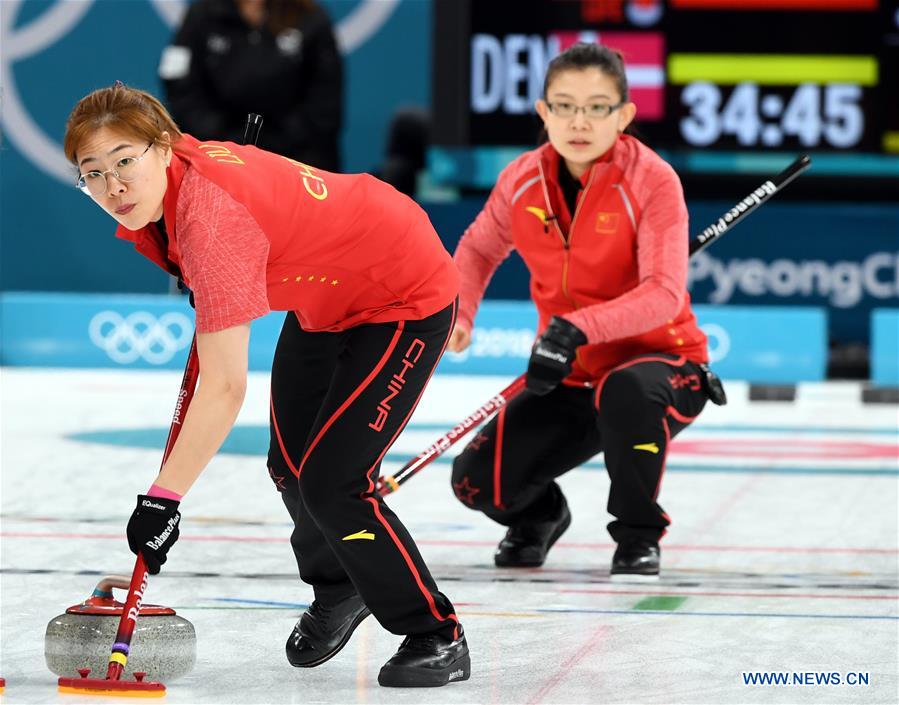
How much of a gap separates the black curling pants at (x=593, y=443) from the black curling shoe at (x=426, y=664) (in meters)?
1.23

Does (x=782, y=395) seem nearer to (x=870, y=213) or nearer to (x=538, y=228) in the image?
(x=870, y=213)

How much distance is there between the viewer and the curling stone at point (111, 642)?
326 cm

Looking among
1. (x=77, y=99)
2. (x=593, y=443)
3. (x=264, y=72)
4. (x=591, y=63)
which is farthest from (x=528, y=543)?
(x=77, y=99)

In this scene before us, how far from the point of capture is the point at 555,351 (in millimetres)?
4406

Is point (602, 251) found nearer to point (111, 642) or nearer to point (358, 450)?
point (358, 450)

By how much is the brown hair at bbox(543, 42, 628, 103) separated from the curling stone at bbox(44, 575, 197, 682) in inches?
79.8

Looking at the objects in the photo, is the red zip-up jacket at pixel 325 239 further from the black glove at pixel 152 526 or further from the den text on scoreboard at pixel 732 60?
the den text on scoreboard at pixel 732 60

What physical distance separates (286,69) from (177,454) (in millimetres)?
6598

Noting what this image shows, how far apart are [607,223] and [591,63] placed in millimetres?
437

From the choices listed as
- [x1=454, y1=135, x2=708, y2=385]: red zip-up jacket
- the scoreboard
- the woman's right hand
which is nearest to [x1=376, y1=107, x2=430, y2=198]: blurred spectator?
the scoreboard

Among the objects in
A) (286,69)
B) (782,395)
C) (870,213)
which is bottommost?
(782,395)

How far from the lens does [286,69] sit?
30.7 ft

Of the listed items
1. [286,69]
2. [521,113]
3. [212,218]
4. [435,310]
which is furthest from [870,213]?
[212,218]

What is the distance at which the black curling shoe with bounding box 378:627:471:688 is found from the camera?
3324 millimetres
